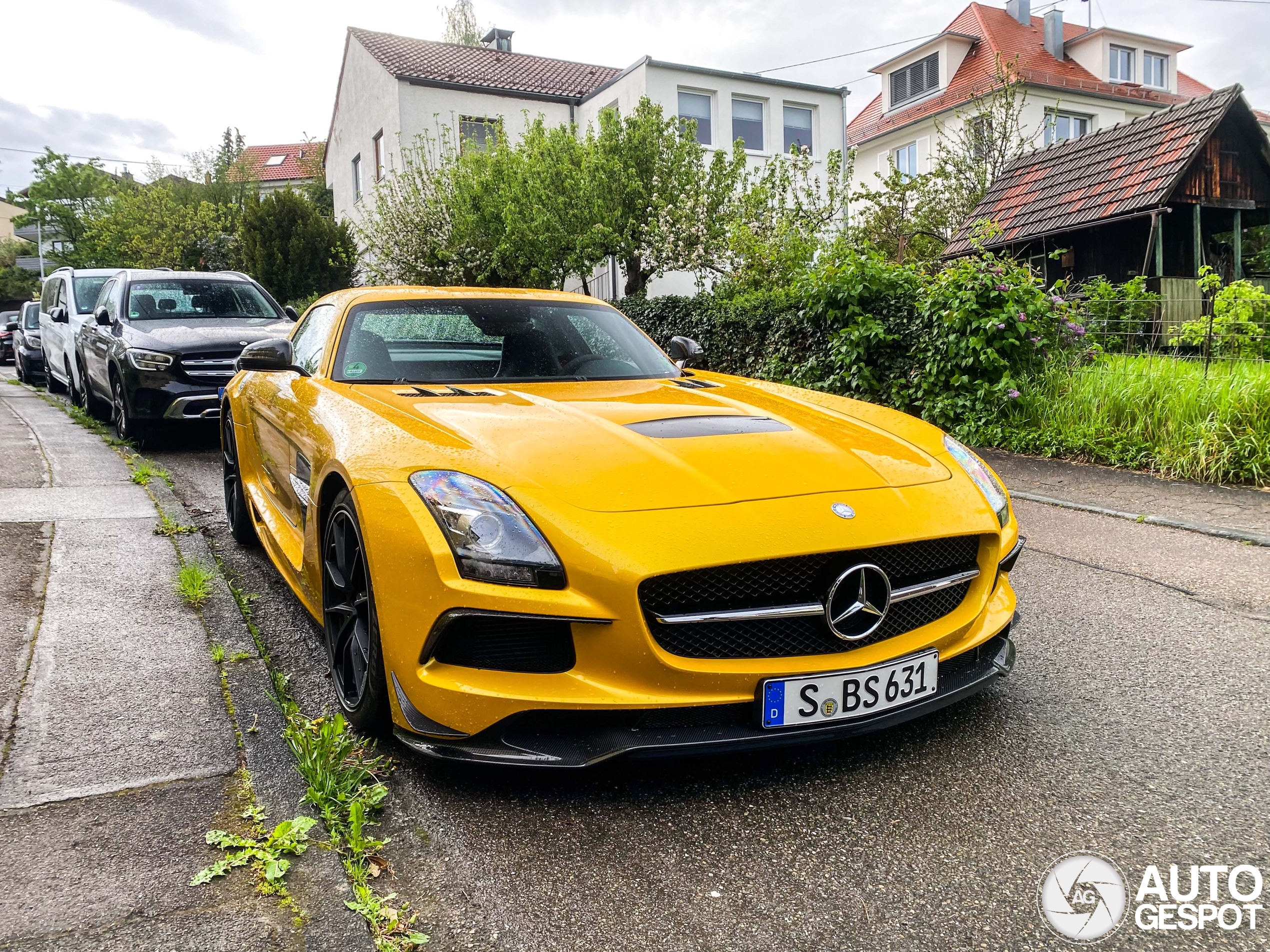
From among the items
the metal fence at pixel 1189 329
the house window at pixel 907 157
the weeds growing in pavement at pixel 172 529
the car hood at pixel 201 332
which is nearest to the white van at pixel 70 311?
the car hood at pixel 201 332

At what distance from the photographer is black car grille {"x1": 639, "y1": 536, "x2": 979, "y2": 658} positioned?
→ 2338mm

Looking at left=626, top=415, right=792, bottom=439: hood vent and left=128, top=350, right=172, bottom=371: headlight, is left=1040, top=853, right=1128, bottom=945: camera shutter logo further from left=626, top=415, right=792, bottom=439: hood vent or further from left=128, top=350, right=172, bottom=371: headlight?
left=128, top=350, right=172, bottom=371: headlight

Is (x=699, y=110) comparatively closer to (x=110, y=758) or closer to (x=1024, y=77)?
(x=1024, y=77)

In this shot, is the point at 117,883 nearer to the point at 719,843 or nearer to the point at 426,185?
the point at 719,843

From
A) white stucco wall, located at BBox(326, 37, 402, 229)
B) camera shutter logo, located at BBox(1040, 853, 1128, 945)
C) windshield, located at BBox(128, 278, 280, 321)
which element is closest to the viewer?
camera shutter logo, located at BBox(1040, 853, 1128, 945)

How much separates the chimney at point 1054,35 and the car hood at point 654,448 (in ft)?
135

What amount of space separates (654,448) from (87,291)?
11850mm

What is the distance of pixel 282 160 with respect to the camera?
219 ft

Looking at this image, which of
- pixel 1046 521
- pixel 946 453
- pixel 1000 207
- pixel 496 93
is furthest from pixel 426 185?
pixel 946 453

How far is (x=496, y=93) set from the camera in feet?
90.5

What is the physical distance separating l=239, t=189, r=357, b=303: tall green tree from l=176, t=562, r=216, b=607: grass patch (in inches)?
900

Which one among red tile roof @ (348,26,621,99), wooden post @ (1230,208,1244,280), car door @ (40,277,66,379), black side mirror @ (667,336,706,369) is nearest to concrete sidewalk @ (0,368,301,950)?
black side mirror @ (667,336,706,369)

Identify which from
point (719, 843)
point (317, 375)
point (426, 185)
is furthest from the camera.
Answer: point (426, 185)

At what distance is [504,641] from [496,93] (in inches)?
1099
